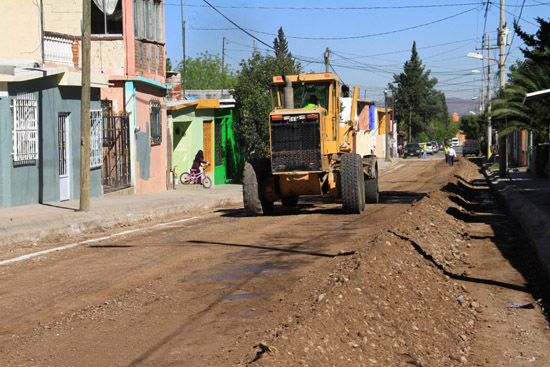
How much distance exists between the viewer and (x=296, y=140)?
1797 centimetres

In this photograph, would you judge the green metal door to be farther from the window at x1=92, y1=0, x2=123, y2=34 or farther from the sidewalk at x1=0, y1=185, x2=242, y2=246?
the window at x1=92, y1=0, x2=123, y2=34

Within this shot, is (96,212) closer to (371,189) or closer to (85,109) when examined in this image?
(85,109)

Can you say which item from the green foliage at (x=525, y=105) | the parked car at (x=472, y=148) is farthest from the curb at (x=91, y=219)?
the parked car at (x=472, y=148)

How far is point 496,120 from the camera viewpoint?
34.9 meters

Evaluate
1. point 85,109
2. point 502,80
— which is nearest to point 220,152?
point 502,80

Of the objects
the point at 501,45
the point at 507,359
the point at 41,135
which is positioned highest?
the point at 501,45

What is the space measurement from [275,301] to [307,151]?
31.2 ft

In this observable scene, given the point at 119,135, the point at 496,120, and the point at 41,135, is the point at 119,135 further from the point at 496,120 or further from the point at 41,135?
the point at 496,120

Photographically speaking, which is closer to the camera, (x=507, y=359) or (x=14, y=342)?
(x=14, y=342)

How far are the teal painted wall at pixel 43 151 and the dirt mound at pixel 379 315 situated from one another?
9714 millimetres

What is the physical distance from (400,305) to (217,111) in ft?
91.9

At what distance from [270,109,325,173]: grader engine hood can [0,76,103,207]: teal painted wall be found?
243 inches

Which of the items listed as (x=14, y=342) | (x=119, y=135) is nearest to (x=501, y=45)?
(x=119, y=135)

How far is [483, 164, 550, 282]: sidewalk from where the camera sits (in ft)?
43.5
